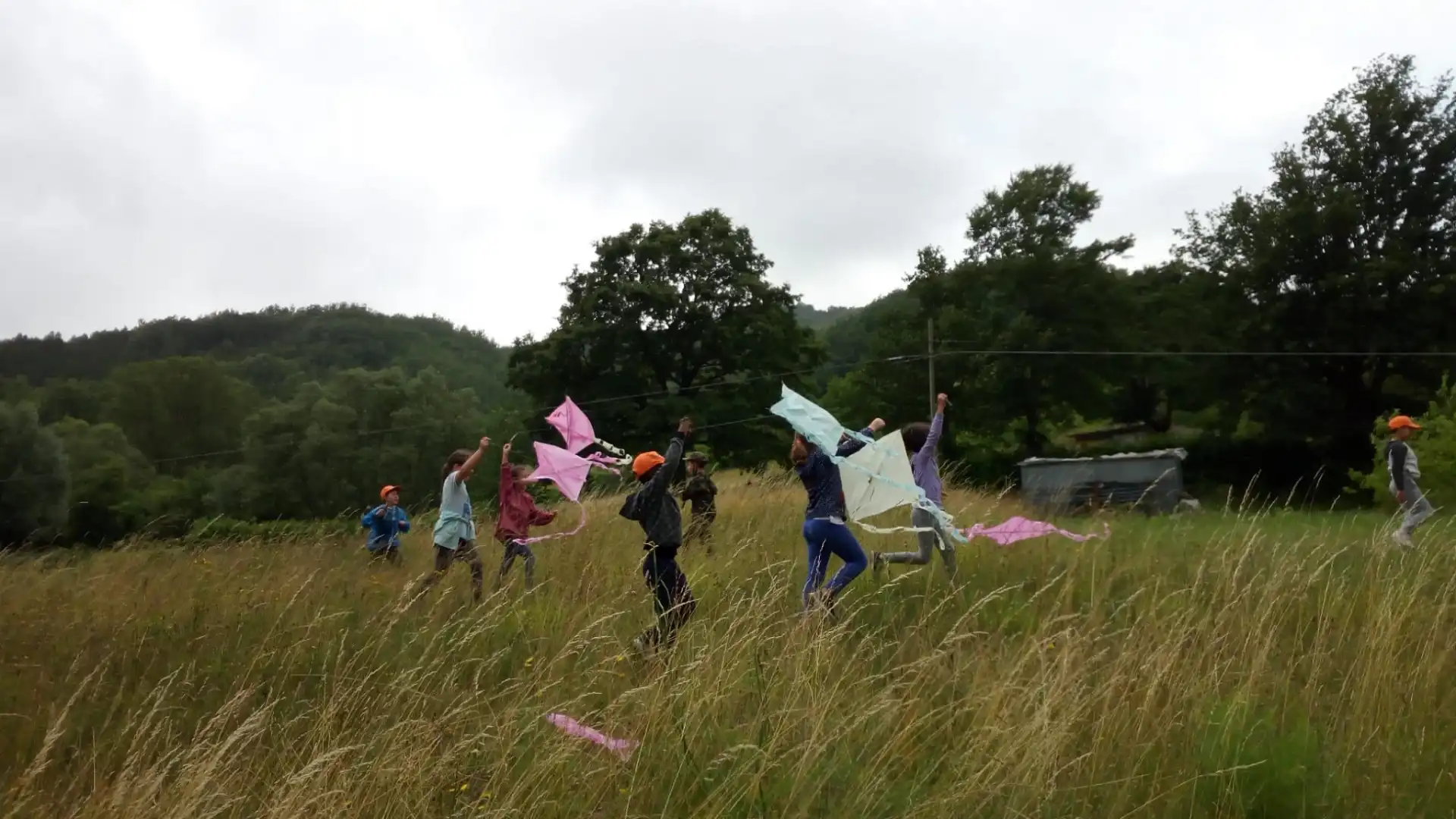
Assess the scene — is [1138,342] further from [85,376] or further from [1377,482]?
[85,376]

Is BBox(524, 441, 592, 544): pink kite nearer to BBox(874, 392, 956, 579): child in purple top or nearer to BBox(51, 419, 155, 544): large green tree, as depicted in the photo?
BBox(874, 392, 956, 579): child in purple top

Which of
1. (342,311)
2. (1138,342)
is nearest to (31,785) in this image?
(1138,342)

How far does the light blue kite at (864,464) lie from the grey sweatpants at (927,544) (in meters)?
0.35

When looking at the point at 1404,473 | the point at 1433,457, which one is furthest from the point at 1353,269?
the point at 1404,473

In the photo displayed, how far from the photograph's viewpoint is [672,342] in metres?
32.9

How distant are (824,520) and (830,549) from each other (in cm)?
20

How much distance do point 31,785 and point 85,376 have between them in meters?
90.9

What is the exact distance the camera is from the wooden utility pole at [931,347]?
102 feet

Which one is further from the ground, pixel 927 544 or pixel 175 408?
pixel 175 408

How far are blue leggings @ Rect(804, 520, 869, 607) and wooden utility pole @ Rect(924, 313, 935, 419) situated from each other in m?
24.0

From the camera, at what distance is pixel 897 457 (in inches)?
261

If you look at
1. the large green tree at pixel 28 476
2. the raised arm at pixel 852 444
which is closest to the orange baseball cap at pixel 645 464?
the raised arm at pixel 852 444

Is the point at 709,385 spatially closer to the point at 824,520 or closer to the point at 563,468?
the point at 563,468

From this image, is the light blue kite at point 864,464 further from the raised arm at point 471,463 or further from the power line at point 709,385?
the power line at point 709,385
